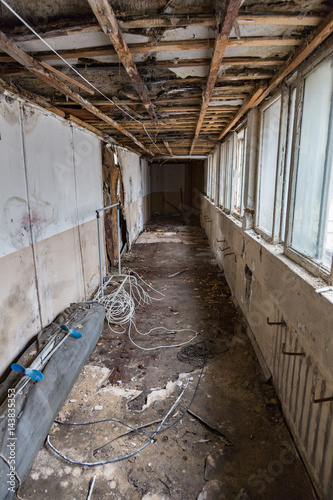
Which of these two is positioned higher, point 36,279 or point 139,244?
point 36,279

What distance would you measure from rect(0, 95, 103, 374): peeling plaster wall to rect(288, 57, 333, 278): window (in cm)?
244

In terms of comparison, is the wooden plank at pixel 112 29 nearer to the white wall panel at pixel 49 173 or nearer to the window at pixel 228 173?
the white wall panel at pixel 49 173

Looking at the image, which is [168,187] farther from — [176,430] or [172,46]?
[176,430]

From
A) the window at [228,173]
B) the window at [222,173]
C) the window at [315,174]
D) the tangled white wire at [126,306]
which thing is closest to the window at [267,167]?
the window at [315,174]

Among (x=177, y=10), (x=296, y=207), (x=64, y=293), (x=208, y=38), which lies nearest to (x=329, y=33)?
(x=208, y=38)

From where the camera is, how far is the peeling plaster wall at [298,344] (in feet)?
5.36

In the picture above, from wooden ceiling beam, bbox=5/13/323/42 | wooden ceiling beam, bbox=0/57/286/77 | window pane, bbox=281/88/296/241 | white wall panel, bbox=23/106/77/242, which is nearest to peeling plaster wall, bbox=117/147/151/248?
white wall panel, bbox=23/106/77/242

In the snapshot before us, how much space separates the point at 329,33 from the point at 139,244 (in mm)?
7380

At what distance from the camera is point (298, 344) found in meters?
2.06

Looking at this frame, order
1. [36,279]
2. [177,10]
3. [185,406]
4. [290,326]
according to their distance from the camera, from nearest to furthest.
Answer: [177,10]
[290,326]
[185,406]
[36,279]

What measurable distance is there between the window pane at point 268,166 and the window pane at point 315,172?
32.4 inches

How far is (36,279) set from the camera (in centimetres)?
301

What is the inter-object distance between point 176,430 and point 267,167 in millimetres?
2807

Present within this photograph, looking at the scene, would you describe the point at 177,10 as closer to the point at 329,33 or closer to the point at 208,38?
the point at 208,38
